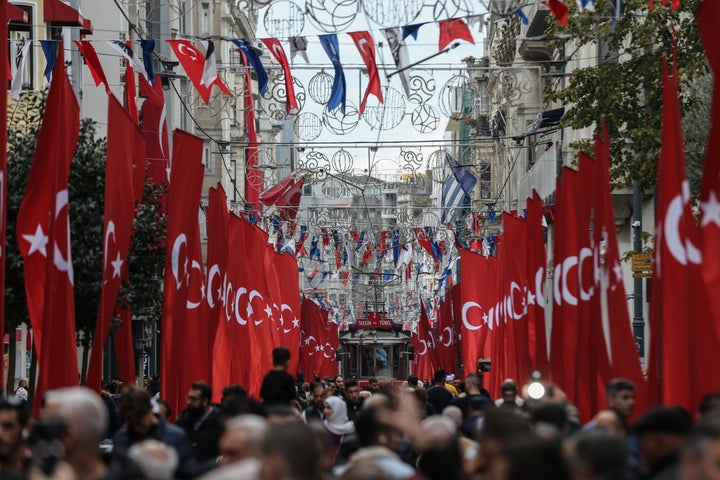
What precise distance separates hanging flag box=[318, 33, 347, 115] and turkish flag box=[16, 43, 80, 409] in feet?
21.8

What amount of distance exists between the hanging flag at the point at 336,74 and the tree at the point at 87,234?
3.57 m

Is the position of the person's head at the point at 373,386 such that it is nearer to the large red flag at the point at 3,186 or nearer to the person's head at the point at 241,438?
the large red flag at the point at 3,186

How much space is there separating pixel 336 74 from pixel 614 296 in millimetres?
9805

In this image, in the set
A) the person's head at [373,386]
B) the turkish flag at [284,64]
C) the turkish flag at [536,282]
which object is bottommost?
the person's head at [373,386]

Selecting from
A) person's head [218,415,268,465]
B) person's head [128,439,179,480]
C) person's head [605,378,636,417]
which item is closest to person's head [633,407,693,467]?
person's head [218,415,268,465]

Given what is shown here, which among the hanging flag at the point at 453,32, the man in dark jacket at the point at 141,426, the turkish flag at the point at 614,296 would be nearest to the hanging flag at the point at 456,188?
the hanging flag at the point at 453,32

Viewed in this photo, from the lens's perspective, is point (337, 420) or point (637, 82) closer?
point (337, 420)

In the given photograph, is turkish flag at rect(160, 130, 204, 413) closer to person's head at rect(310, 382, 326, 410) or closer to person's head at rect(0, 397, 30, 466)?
person's head at rect(310, 382, 326, 410)

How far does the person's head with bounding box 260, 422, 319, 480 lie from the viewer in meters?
6.37

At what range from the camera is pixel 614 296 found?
15164 millimetres

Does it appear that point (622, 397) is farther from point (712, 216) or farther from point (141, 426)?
point (141, 426)

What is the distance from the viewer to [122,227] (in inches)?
642

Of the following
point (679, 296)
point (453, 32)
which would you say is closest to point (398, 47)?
point (453, 32)

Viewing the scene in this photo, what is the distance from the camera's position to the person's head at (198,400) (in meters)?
13.8
